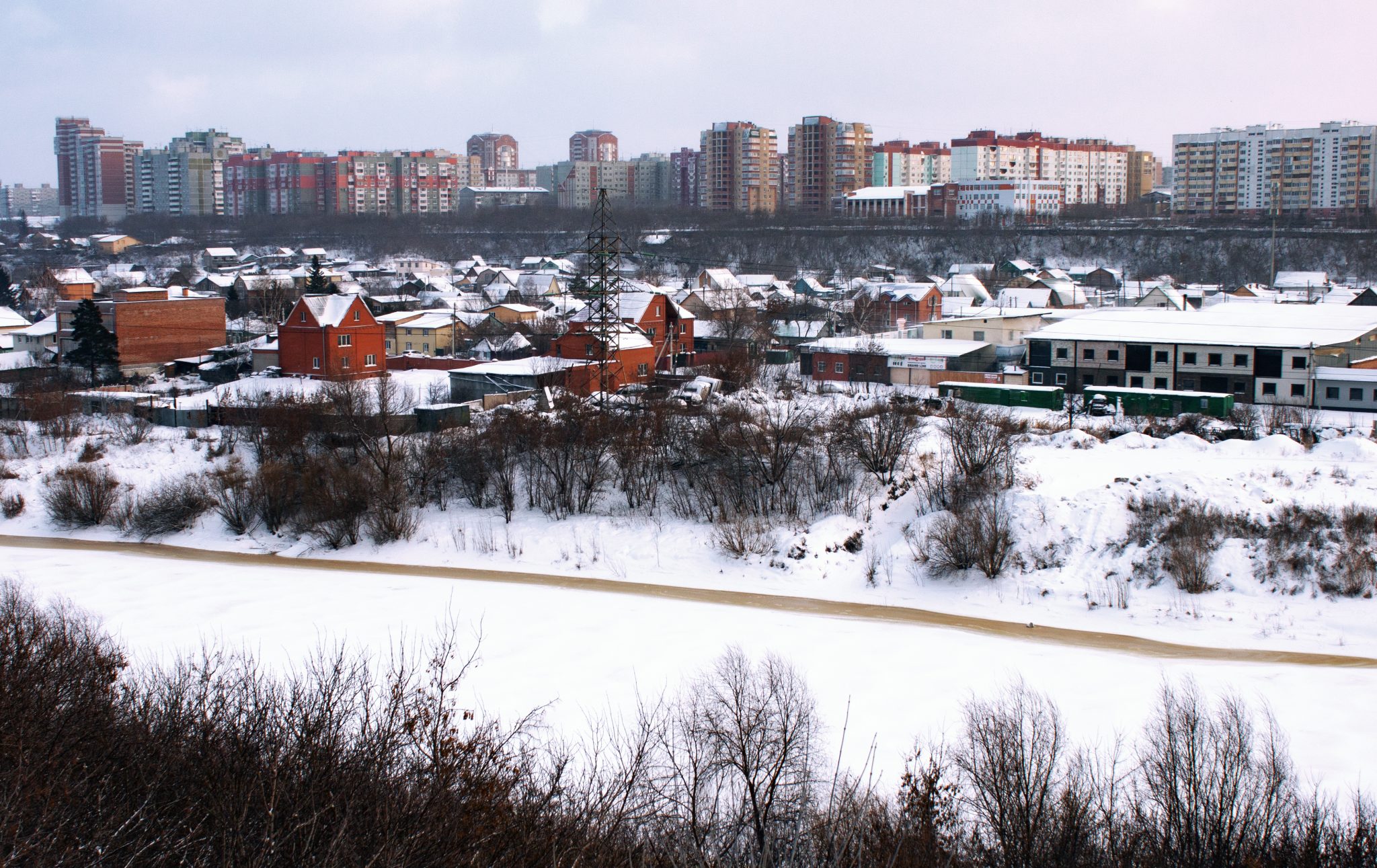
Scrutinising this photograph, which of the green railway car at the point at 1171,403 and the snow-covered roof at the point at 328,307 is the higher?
the snow-covered roof at the point at 328,307

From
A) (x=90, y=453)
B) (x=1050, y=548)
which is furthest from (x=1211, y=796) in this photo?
A: (x=90, y=453)

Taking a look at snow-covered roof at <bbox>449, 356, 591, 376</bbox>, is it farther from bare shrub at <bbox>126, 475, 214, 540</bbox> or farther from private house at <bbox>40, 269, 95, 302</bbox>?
private house at <bbox>40, 269, 95, 302</bbox>

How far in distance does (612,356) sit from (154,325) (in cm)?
1067

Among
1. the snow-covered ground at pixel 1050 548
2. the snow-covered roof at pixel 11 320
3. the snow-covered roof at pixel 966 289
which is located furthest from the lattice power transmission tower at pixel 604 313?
the snow-covered roof at pixel 11 320

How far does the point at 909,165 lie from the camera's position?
6819 cm

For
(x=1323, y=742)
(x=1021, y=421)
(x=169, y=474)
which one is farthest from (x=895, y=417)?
(x=169, y=474)

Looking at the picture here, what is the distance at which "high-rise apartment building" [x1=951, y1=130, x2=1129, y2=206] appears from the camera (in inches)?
2562

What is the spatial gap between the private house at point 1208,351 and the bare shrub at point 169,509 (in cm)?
1388

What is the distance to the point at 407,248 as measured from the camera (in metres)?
55.7

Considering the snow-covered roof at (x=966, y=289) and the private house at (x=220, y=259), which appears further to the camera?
the private house at (x=220, y=259)

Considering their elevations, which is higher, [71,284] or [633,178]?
[633,178]

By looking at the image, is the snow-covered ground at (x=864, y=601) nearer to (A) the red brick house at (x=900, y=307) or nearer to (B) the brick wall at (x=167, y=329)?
(B) the brick wall at (x=167, y=329)

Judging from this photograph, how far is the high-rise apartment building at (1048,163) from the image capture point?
6506 cm

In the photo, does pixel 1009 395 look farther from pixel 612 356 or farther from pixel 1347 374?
pixel 612 356
